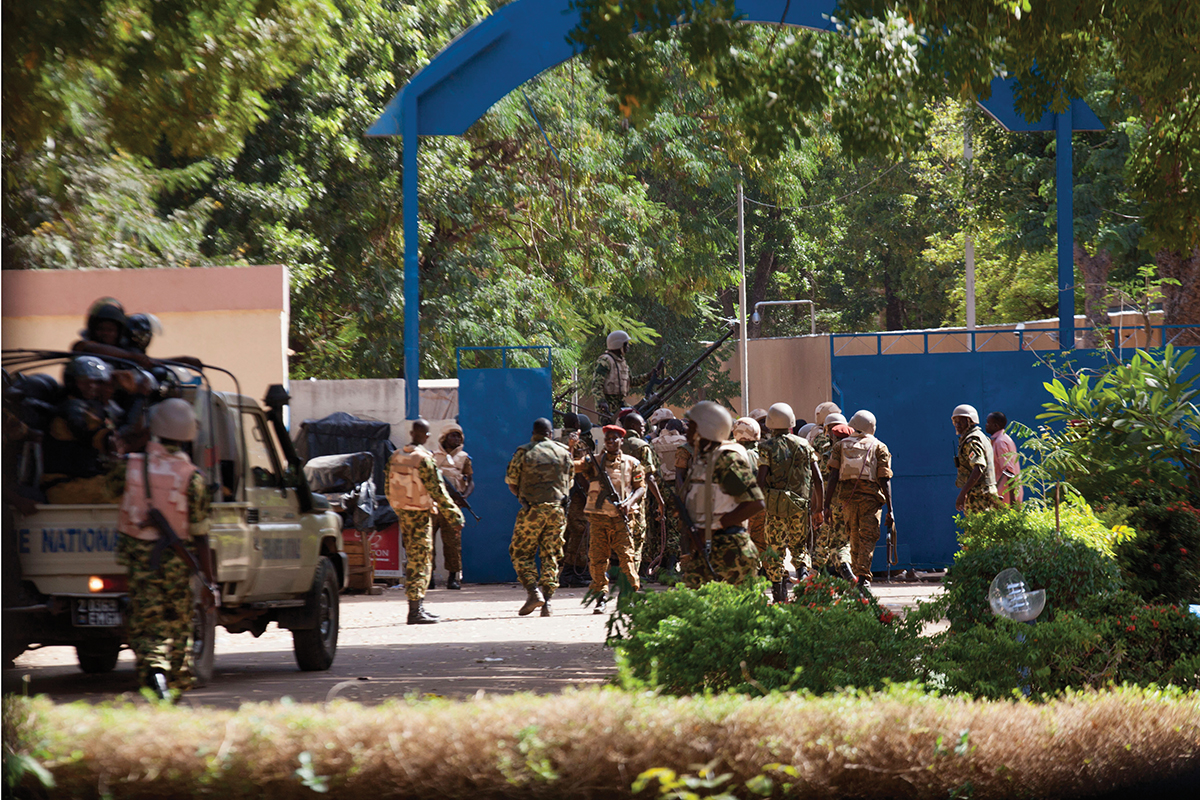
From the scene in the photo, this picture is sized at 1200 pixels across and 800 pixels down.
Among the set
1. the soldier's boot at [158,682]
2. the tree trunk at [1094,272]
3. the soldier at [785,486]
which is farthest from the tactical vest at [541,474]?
the tree trunk at [1094,272]

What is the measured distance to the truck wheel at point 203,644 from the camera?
732 cm

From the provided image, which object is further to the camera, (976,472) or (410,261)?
(410,261)

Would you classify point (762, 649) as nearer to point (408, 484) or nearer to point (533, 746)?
point (533, 746)

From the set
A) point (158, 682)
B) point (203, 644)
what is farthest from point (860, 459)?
point (158, 682)

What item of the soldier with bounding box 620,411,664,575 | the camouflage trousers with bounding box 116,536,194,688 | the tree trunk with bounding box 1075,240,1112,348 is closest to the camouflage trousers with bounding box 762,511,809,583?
the soldier with bounding box 620,411,664,575

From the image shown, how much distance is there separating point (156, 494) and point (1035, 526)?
548 cm

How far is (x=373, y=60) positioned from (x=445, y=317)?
19.0 feet

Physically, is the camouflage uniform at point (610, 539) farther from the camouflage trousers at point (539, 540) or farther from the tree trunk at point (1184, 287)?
the tree trunk at point (1184, 287)

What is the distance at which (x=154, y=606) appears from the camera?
21.3 feet

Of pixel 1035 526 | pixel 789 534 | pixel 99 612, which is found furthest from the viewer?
pixel 789 534

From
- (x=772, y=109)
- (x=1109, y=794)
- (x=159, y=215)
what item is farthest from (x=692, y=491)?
(x=159, y=215)

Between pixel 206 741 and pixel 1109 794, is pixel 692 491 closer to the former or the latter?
pixel 1109 794

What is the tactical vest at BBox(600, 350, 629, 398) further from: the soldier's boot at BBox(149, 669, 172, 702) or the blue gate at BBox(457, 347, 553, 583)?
the soldier's boot at BBox(149, 669, 172, 702)

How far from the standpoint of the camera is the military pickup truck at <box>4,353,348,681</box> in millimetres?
6934
